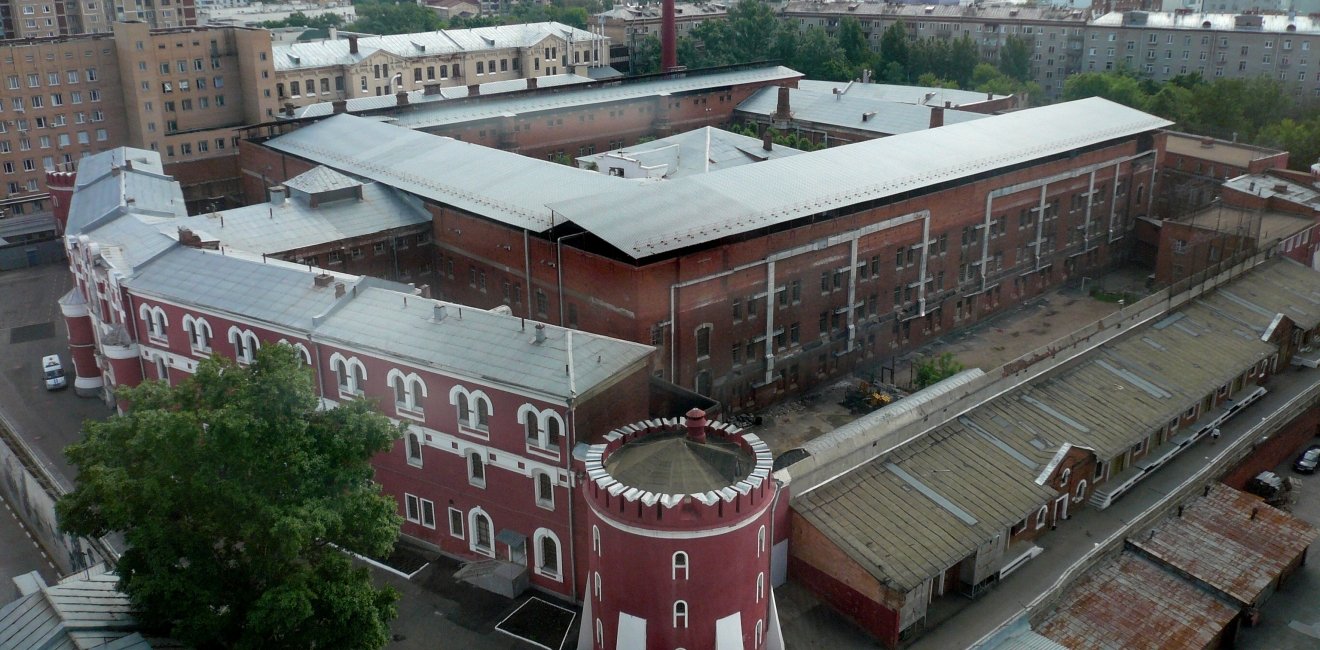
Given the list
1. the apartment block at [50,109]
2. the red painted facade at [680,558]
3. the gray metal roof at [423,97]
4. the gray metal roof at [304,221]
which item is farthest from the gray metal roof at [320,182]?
the apartment block at [50,109]

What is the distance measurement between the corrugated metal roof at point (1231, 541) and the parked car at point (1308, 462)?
334 inches

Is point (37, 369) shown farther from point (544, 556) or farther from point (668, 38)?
point (668, 38)

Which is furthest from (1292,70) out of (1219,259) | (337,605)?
(337,605)

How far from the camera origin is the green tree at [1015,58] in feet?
387

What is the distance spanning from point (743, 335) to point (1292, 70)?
83.9 m

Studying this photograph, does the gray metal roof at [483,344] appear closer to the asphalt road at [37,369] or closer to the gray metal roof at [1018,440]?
the gray metal roof at [1018,440]

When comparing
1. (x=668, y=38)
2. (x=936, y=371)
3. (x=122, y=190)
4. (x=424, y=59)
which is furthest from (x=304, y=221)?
(x=424, y=59)

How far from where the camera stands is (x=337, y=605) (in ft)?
84.8

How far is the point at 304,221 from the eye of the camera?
5484 centimetres

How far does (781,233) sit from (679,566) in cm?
2479

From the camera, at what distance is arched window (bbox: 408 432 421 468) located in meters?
36.3

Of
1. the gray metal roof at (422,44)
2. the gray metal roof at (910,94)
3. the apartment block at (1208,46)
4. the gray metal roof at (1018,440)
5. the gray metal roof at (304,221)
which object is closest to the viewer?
the gray metal roof at (1018,440)

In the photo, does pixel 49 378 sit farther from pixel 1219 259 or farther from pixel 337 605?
pixel 1219 259

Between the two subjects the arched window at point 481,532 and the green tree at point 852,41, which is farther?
the green tree at point 852,41
